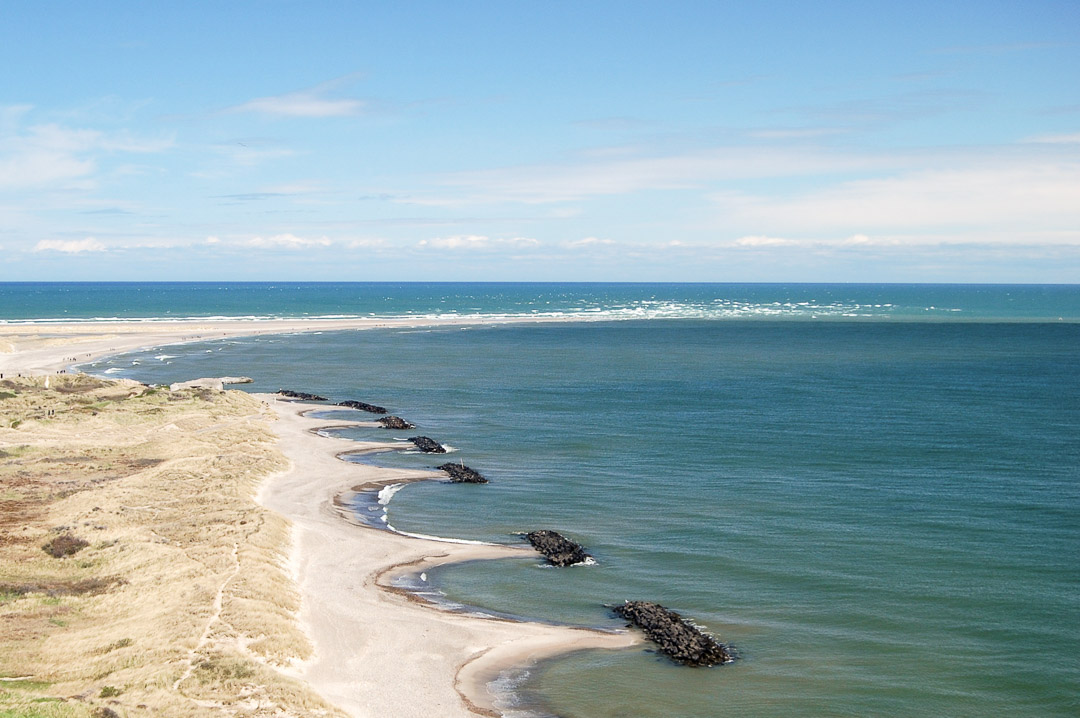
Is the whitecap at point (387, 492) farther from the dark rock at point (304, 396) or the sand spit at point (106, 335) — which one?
the sand spit at point (106, 335)

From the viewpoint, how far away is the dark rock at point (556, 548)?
35.4 metres

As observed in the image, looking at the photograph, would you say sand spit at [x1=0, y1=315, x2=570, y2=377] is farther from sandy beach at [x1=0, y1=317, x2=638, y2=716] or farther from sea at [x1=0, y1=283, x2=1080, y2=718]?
sandy beach at [x1=0, y1=317, x2=638, y2=716]

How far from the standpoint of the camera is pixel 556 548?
3634 cm

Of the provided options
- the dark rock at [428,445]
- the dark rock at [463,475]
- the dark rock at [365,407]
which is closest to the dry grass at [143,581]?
the dark rock at [428,445]

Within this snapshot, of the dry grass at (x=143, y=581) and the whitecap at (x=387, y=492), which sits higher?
the dry grass at (x=143, y=581)

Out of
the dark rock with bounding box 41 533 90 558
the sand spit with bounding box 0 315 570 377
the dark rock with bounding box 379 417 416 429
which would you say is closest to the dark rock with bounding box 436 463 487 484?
the dark rock with bounding box 379 417 416 429

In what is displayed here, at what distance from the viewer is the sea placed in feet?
84.0

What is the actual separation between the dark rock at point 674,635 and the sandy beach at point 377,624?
816 millimetres

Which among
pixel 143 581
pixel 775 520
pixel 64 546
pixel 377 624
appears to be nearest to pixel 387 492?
pixel 64 546

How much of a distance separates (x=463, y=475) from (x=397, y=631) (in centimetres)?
2158

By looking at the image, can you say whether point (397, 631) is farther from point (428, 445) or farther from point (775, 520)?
point (428, 445)

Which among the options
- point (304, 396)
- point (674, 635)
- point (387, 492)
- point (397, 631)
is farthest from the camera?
point (304, 396)

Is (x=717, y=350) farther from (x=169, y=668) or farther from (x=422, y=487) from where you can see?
(x=169, y=668)

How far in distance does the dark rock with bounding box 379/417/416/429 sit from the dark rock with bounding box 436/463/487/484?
14.9m
